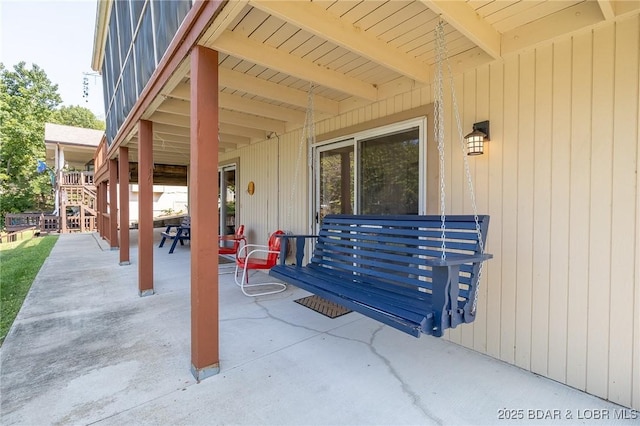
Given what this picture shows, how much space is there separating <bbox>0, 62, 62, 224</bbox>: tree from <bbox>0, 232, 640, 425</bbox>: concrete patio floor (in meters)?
19.0

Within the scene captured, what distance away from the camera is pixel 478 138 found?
2.47 meters

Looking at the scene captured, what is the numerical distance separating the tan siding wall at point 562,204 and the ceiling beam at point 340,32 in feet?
1.65

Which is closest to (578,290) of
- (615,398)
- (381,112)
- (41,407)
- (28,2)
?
(615,398)

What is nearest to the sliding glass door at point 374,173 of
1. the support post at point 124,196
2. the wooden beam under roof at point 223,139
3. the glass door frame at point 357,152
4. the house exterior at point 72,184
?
the glass door frame at point 357,152

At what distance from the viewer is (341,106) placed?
154 inches

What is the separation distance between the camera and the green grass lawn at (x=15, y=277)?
332cm

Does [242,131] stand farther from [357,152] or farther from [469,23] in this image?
[469,23]

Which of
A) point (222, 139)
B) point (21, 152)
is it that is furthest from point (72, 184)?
Answer: point (222, 139)

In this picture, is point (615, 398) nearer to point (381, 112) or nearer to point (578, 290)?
point (578, 290)

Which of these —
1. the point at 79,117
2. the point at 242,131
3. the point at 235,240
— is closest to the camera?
the point at 242,131

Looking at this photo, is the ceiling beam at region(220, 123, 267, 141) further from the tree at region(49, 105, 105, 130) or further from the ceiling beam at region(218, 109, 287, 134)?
the tree at region(49, 105, 105, 130)

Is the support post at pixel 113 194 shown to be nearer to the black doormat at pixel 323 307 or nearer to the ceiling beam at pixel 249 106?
the ceiling beam at pixel 249 106

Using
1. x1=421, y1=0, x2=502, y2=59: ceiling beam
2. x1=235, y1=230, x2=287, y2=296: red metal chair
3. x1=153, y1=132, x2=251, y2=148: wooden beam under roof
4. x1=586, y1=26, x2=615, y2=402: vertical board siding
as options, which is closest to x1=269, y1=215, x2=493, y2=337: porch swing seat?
x1=586, y1=26, x2=615, y2=402: vertical board siding

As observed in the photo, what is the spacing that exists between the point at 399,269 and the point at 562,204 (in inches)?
47.1
